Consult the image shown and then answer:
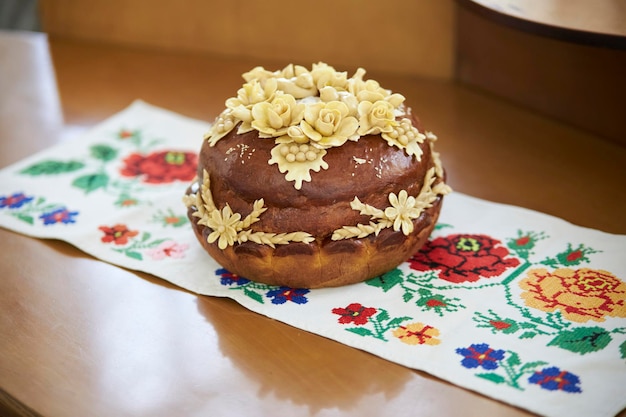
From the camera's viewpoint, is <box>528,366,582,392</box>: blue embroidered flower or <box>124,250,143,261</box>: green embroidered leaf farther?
<box>124,250,143,261</box>: green embroidered leaf

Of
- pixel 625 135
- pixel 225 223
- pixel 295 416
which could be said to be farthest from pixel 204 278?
pixel 625 135

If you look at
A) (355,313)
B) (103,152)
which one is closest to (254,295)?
(355,313)

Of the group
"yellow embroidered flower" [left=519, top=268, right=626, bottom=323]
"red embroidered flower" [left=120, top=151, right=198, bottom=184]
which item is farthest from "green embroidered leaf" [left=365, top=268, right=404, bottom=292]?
"red embroidered flower" [left=120, top=151, right=198, bottom=184]

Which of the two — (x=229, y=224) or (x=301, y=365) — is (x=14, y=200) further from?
(x=301, y=365)

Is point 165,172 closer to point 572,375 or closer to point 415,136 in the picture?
point 415,136

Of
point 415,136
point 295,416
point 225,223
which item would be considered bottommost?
point 295,416

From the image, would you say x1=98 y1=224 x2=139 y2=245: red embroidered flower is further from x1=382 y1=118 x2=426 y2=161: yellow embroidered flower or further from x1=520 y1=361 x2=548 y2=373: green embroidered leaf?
x1=520 y1=361 x2=548 y2=373: green embroidered leaf
